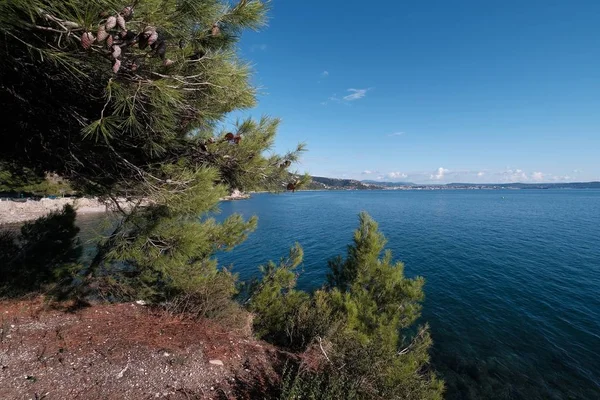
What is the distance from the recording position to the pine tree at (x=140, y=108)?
1.85 m

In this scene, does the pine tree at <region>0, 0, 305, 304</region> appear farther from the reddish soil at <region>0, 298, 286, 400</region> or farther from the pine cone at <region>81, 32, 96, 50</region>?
the reddish soil at <region>0, 298, 286, 400</region>

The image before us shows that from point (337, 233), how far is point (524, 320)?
21162mm

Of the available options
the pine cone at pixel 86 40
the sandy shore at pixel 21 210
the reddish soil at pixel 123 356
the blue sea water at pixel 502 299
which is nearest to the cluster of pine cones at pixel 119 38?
the pine cone at pixel 86 40

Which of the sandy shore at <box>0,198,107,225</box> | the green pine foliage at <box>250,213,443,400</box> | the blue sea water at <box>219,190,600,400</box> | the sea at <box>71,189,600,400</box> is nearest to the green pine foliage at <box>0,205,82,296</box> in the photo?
the sea at <box>71,189,600,400</box>

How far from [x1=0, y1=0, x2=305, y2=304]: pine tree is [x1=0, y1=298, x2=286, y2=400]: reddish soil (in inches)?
50.5

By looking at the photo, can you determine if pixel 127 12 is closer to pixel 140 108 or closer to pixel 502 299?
pixel 140 108

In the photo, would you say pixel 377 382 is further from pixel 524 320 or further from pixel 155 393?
pixel 524 320

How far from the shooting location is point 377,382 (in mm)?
4070

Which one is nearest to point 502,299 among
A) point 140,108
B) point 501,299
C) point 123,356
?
point 501,299

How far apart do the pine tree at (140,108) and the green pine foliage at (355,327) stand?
249cm

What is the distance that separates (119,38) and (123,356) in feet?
14.9

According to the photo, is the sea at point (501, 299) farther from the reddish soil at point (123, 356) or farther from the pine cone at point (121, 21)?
the pine cone at point (121, 21)

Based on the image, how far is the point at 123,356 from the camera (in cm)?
425

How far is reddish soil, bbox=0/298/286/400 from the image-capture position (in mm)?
3629
